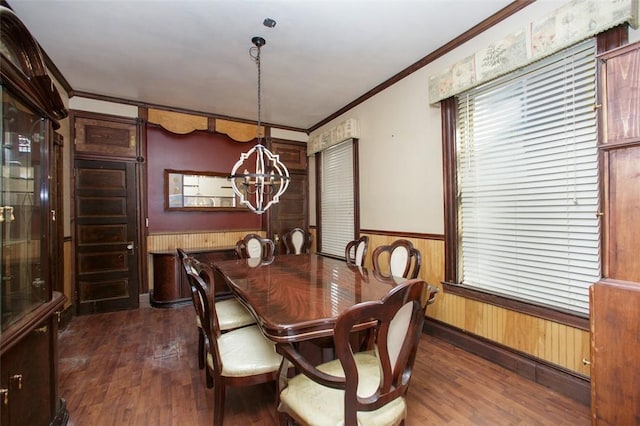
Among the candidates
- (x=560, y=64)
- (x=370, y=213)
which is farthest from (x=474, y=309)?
(x=560, y=64)

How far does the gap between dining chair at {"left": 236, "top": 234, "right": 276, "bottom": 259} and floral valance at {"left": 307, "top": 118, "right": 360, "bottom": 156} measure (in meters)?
1.83

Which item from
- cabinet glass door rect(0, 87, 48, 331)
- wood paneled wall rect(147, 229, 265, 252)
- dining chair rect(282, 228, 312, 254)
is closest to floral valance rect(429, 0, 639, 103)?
dining chair rect(282, 228, 312, 254)

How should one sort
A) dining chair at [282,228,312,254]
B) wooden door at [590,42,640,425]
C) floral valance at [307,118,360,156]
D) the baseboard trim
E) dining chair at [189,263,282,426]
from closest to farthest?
wooden door at [590,42,640,425], dining chair at [189,263,282,426], the baseboard trim, floral valance at [307,118,360,156], dining chair at [282,228,312,254]

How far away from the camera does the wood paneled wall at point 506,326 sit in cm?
198

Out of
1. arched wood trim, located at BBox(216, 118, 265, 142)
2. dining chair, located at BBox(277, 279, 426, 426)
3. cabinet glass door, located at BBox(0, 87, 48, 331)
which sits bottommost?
dining chair, located at BBox(277, 279, 426, 426)

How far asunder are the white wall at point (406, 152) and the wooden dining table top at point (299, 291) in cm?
101

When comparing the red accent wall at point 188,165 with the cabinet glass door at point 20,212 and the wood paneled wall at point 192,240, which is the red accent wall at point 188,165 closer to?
the wood paneled wall at point 192,240

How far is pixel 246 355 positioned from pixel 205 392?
72cm

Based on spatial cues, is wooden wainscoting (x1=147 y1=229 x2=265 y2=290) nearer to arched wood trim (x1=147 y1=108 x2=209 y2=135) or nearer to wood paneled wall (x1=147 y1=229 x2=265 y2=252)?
wood paneled wall (x1=147 y1=229 x2=265 y2=252)

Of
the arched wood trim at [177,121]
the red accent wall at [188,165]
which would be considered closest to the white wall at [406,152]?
the red accent wall at [188,165]

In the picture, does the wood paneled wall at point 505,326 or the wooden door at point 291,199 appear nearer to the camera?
the wood paneled wall at point 505,326

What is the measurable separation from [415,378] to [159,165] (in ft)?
13.7

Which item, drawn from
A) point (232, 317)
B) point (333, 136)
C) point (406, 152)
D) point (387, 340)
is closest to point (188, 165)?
point (333, 136)

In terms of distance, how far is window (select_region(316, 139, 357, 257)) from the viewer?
14.2 ft
